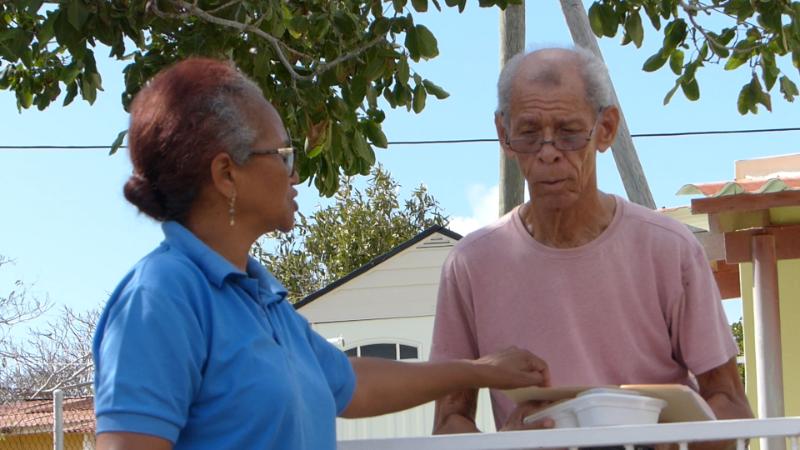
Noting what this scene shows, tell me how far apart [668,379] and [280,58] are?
320cm

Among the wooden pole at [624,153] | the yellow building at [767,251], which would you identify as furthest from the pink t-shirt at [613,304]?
the wooden pole at [624,153]

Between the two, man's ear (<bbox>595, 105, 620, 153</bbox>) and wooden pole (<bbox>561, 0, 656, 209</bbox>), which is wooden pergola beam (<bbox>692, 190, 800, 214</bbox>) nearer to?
wooden pole (<bbox>561, 0, 656, 209</bbox>)

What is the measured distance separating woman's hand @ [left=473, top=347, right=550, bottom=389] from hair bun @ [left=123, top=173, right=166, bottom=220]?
0.93m

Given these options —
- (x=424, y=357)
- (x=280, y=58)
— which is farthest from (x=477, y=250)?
(x=424, y=357)

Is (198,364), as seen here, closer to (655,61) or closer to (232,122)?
(232,122)

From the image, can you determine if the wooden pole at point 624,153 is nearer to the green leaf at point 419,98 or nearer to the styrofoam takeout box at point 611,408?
the green leaf at point 419,98

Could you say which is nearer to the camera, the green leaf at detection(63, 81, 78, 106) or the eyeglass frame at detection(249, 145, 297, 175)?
the eyeglass frame at detection(249, 145, 297, 175)

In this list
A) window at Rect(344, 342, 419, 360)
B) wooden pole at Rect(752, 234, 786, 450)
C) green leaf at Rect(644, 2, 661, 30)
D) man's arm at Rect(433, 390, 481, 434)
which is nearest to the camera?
man's arm at Rect(433, 390, 481, 434)

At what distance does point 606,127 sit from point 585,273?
0.35m

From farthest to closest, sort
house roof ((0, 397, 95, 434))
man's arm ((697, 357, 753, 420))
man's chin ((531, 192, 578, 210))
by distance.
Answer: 1. house roof ((0, 397, 95, 434))
2. man's chin ((531, 192, 578, 210))
3. man's arm ((697, 357, 753, 420))

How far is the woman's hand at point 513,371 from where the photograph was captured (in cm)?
289

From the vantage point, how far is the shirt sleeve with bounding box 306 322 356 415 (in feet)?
8.66

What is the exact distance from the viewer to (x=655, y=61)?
5.95m

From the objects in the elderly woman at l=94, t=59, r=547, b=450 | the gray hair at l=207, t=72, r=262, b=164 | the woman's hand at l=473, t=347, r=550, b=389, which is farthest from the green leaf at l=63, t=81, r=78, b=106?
the gray hair at l=207, t=72, r=262, b=164
